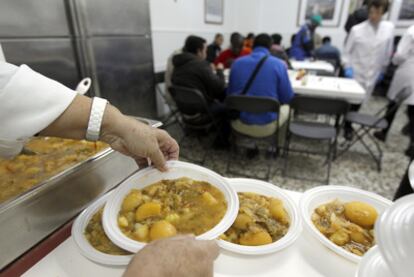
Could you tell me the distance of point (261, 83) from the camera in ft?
8.08

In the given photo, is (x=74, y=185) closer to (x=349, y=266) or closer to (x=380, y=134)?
(x=349, y=266)

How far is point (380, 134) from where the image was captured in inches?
Result: 145

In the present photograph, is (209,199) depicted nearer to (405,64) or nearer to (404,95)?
(404,95)

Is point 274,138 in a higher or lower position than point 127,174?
lower

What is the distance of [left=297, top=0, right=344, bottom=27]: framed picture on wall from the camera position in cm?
706

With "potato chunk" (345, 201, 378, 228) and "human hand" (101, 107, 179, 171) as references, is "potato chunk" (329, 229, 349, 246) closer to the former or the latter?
"potato chunk" (345, 201, 378, 228)

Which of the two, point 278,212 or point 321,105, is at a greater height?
point 278,212

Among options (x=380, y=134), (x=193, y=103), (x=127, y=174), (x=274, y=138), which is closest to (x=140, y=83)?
(x=193, y=103)

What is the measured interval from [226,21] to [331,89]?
→ 4615 millimetres

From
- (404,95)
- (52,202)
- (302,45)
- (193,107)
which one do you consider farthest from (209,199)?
(302,45)

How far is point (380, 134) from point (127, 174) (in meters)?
3.90

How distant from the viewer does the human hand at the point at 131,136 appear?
75 cm

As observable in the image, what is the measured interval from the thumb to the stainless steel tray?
0.53 feet

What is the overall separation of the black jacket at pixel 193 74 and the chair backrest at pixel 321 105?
0.97 metres
